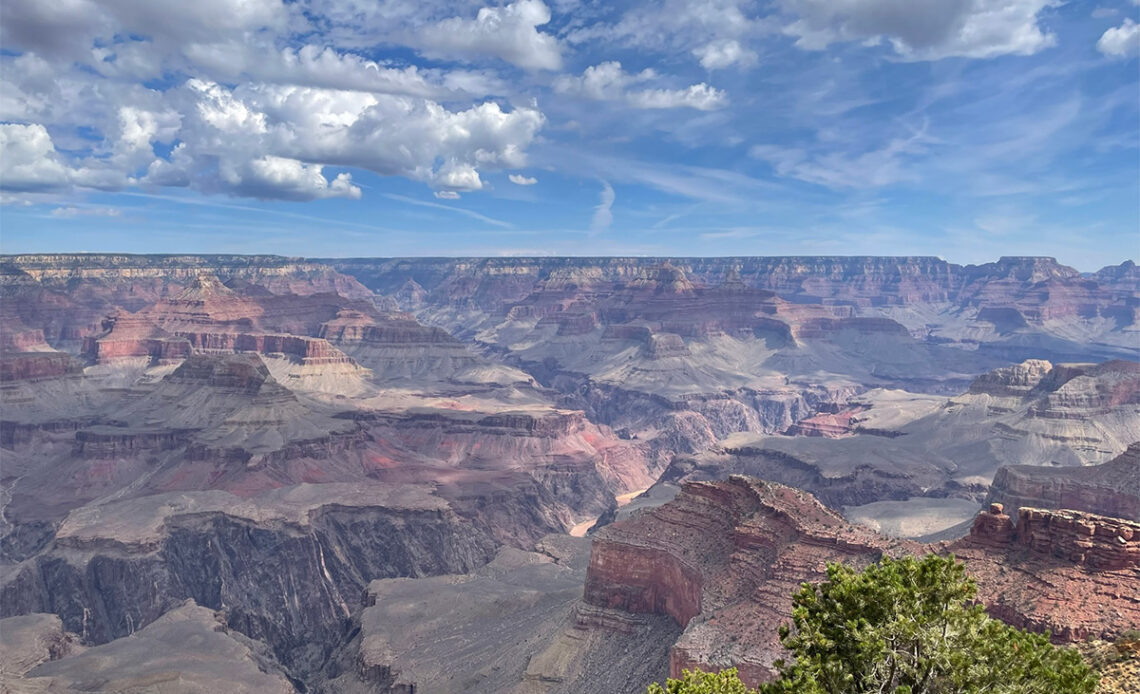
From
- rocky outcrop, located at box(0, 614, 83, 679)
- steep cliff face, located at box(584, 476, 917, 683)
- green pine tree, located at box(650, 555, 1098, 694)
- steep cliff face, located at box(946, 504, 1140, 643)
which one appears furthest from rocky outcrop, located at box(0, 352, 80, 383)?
green pine tree, located at box(650, 555, 1098, 694)

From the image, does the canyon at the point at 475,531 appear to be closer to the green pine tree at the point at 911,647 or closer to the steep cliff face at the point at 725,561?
the steep cliff face at the point at 725,561

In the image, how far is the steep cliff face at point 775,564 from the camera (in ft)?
149

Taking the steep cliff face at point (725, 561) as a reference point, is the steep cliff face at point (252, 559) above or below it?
below

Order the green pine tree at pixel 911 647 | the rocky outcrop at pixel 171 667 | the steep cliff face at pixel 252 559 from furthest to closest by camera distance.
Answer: the steep cliff face at pixel 252 559
the rocky outcrop at pixel 171 667
the green pine tree at pixel 911 647

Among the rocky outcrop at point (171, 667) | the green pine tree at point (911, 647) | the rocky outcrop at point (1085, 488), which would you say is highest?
the green pine tree at point (911, 647)

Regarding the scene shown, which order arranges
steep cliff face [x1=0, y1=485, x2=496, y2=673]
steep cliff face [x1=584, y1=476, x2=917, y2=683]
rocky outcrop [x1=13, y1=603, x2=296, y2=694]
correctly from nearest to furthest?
steep cliff face [x1=584, y1=476, x2=917, y2=683] → rocky outcrop [x1=13, y1=603, x2=296, y2=694] → steep cliff face [x1=0, y1=485, x2=496, y2=673]

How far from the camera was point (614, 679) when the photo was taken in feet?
198

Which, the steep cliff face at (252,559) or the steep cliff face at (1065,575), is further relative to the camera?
the steep cliff face at (252,559)

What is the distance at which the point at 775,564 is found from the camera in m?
55.8

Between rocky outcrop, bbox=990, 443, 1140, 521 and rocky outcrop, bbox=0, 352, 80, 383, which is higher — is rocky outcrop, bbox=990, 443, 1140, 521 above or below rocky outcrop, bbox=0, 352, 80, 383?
above

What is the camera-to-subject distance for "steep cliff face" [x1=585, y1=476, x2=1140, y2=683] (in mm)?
45406

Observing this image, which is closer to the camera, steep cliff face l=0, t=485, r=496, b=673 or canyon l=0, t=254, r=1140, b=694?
canyon l=0, t=254, r=1140, b=694

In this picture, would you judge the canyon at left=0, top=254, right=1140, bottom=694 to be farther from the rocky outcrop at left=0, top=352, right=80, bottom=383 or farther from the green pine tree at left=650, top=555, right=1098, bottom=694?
the green pine tree at left=650, top=555, right=1098, bottom=694

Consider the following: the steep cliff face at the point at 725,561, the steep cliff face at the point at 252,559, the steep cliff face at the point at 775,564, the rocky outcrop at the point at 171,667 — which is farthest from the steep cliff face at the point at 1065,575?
the steep cliff face at the point at 252,559
